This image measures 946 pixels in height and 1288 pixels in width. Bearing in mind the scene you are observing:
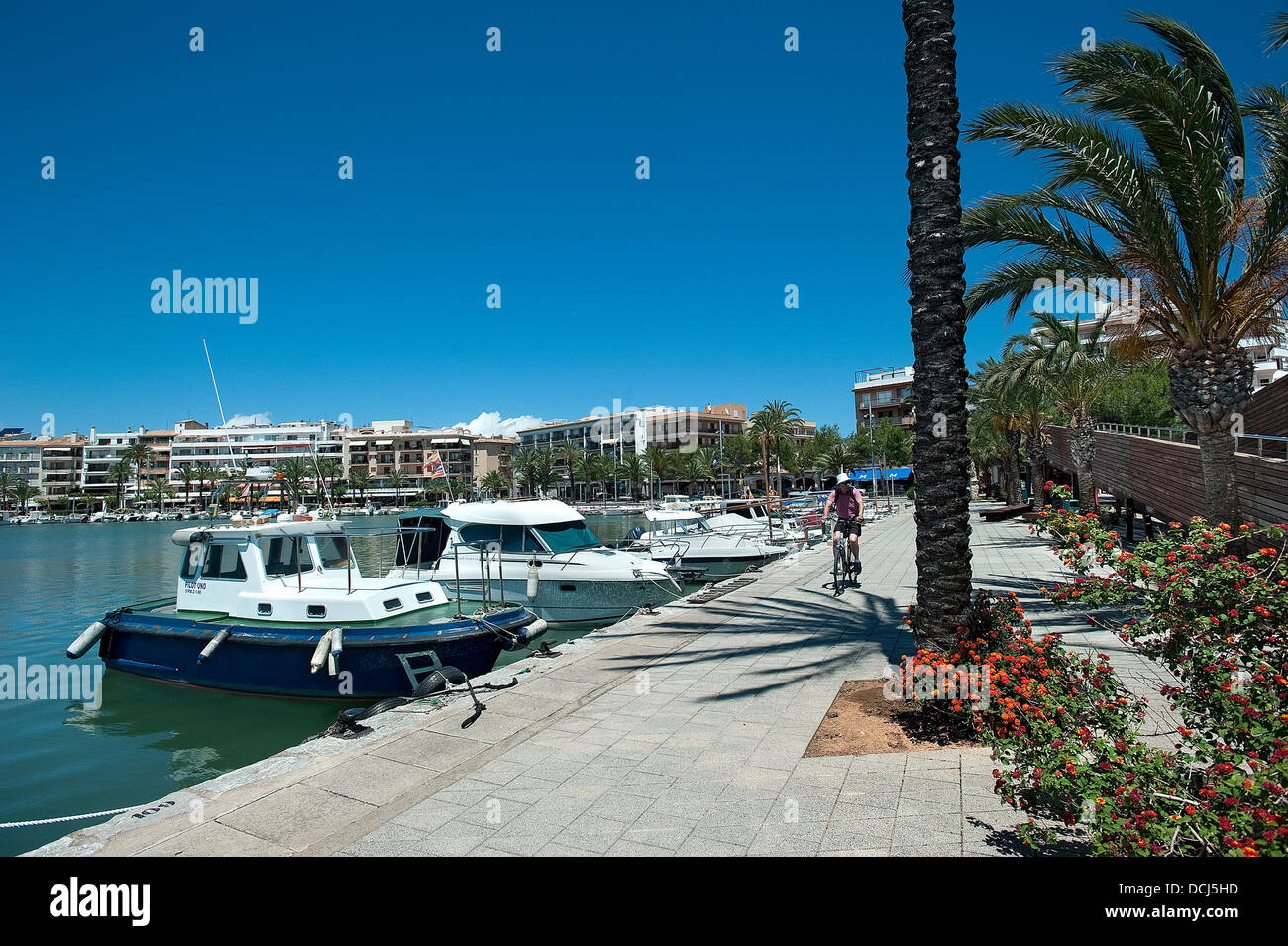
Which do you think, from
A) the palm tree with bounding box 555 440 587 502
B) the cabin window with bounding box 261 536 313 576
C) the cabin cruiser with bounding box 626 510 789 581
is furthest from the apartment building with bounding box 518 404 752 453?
the cabin window with bounding box 261 536 313 576

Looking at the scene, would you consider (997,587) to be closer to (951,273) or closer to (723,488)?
(951,273)

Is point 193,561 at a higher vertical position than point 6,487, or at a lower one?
lower

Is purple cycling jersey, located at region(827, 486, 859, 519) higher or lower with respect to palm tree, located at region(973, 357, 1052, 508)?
lower

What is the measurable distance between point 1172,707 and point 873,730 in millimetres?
2580

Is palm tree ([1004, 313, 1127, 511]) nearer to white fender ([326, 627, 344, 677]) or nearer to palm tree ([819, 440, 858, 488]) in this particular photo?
white fender ([326, 627, 344, 677])

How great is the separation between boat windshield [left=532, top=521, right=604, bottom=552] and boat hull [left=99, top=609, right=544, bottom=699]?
4914 millimetres

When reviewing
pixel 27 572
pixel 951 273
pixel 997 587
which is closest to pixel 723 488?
pixel 27 572

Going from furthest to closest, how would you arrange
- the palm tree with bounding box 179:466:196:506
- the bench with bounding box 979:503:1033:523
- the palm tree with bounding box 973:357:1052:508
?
1. the palm tree with bounding box 179:466:196:506
2. the bench with bounding box 979:503:1033:523
3. the palm tree with bounding box 973:357:1052:508

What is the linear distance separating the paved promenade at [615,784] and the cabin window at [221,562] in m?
6.82

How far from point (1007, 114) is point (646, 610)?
909 centimetres

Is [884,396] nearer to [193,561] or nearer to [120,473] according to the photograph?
[193,561]

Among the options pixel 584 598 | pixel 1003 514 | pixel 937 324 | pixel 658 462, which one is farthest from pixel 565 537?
pixel 658 462

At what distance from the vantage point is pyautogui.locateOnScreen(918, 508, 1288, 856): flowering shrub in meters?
2.71

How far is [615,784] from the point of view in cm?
498
